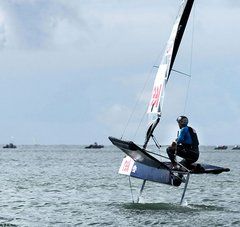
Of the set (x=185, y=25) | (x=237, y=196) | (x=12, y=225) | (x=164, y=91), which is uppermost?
(x=185, y=25)

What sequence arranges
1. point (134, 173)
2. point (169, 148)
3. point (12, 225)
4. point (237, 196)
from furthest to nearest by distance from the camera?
point (237, 196) → point (134, 173) → point (169, 148) → point (12, 225)

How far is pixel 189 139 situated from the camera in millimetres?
26094

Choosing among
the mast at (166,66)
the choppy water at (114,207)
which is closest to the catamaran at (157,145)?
the mast at (166,66)

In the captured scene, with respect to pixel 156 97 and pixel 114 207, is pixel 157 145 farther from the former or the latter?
pixel 114 207

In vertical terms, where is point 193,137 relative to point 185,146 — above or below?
above

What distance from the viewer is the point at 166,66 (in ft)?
90.8

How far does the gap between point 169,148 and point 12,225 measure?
19.0ft

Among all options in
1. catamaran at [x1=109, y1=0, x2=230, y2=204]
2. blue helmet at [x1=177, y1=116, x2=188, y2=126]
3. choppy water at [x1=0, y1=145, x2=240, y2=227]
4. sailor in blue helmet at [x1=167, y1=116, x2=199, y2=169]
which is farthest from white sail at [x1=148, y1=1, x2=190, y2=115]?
choppy water at [x1=0, y1=145, x2=240, y2=227]

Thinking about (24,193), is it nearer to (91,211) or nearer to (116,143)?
(91,211)

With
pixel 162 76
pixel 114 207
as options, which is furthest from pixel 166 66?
pixel 114 207

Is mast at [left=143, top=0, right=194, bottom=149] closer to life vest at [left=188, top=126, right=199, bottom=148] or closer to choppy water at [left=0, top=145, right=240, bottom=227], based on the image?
life vest at [left=188, top=126, right=199, bottom=148]

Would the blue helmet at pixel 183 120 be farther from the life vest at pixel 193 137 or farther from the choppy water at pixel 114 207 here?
the choppy water at pixel 114 207

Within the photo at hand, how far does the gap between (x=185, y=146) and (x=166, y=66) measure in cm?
326

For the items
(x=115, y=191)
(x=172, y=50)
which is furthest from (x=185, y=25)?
(x=115, y=191)
